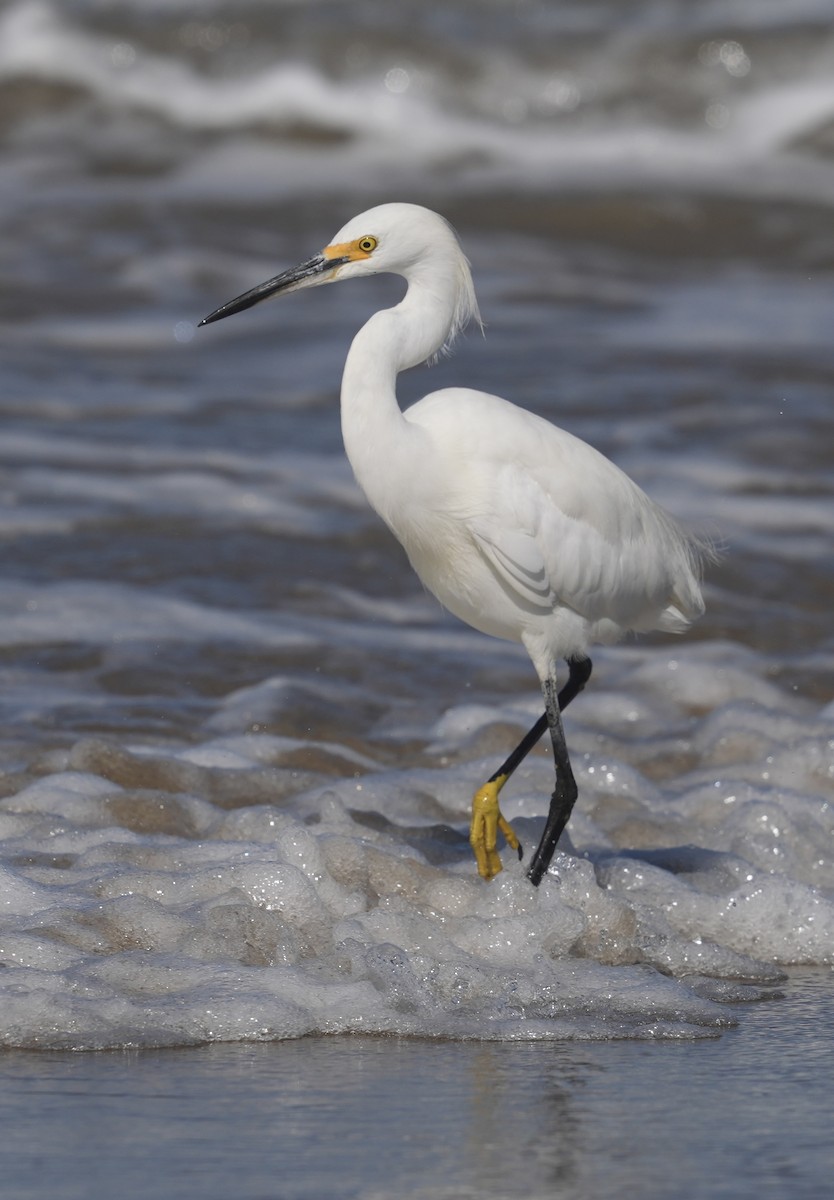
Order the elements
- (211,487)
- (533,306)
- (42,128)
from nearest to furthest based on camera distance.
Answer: (211,487) < (533,306) < (42,128)

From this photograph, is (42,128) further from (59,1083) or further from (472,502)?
(59,1083)

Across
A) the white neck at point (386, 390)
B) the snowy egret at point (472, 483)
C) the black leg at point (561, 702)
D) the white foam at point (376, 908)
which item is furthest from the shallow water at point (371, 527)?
the white neck at point (386, 390)

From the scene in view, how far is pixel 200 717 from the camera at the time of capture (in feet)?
19.3

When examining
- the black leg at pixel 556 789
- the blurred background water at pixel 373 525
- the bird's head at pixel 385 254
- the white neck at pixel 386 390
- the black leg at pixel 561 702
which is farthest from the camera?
the black leg at pixel 561 702

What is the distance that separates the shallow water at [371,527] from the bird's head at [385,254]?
124 cm

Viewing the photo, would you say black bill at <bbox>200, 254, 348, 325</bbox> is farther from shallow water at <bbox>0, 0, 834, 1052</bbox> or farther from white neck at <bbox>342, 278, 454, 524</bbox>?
shallow water at <bbox>0, 0, 834, 1052</bbox>

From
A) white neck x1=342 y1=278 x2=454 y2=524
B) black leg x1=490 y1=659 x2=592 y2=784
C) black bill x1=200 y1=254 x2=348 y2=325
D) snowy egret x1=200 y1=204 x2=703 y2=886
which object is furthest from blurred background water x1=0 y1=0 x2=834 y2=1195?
black bill x1=200 y1=254 x2=348 y2=325

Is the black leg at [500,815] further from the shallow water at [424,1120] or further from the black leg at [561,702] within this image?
the shallow water at [424,1120]

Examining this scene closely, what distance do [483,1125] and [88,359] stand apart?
8102 millimetres

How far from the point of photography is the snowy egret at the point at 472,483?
162 inches

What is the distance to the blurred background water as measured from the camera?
3.85 metres

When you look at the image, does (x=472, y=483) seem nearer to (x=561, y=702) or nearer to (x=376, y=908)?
(x=561, y=702)

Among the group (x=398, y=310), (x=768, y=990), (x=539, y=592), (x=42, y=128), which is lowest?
(x=768, y=990)

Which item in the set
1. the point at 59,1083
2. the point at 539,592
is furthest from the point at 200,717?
the point at 59,1083
